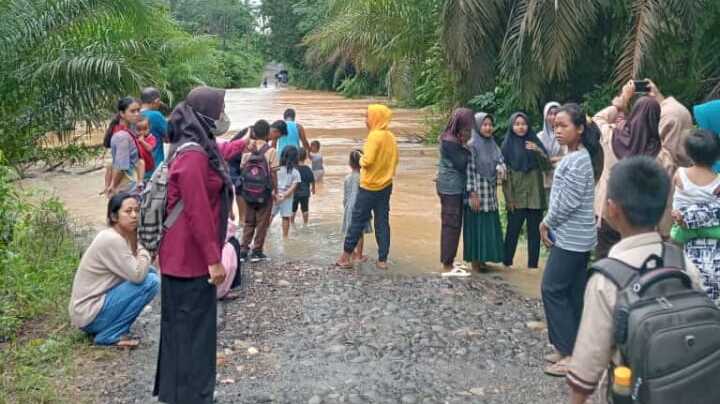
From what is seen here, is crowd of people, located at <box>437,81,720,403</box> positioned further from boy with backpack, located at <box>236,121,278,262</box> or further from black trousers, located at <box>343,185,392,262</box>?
boy with backpack, located at <box>236,121,278,262</box>

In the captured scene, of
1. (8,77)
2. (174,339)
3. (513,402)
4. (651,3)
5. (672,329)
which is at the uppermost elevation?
(651,3)

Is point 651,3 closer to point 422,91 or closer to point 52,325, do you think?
point 52,325

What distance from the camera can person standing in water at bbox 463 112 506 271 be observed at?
7332 millimetres

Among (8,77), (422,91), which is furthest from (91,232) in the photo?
(422,91)

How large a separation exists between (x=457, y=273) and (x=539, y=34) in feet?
13.3

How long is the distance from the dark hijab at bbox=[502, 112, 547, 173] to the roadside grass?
160 inches

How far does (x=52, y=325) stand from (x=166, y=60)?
69.0 ft

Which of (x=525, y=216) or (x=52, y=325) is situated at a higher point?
(x=525, y=216)

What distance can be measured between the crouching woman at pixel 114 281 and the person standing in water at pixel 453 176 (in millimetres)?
3015

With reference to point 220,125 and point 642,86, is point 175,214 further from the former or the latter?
point 642,86

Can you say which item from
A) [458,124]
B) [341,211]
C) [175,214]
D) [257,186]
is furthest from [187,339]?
[341,211]

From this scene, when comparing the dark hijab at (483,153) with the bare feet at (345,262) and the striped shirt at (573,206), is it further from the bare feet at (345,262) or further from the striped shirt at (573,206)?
the striped shirt at (573,206)

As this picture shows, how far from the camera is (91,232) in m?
9.12

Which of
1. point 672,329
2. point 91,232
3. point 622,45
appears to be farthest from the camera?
point 622,45
